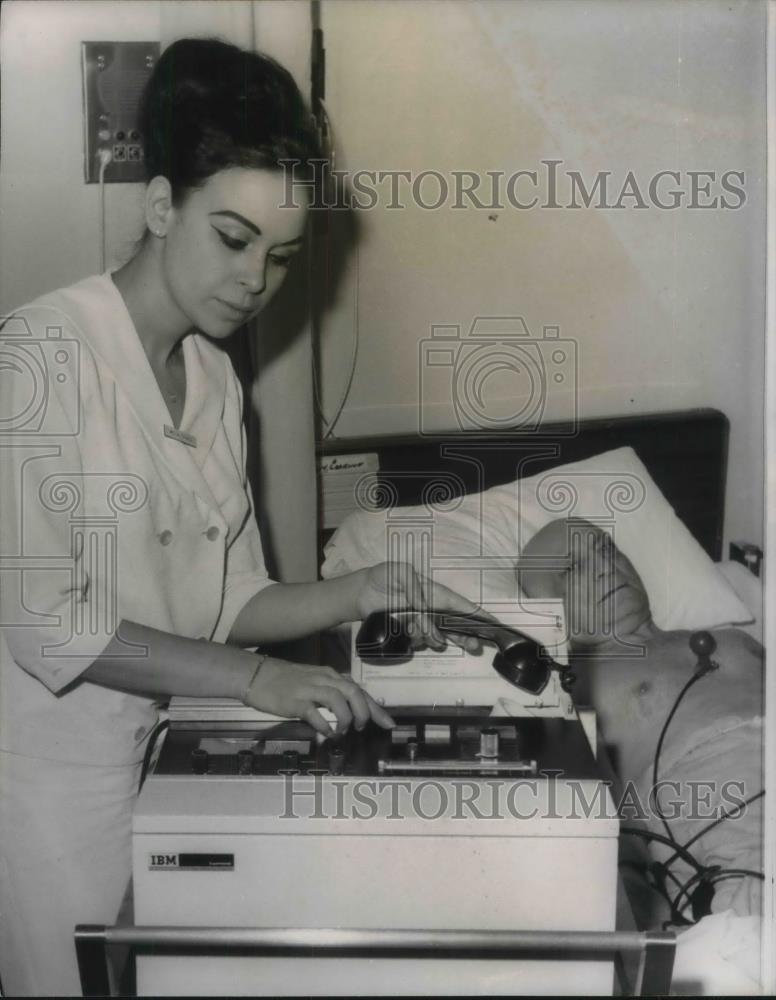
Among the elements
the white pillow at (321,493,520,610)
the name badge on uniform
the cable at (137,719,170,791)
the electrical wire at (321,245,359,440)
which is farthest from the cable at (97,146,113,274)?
the cable at (137,719,170,791)

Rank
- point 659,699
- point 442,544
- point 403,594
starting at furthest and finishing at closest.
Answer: point 659,699, point 442,544, point 403,594

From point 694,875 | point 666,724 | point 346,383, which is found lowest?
point 694,875

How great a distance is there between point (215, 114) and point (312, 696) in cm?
73

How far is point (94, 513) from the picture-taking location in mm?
1277

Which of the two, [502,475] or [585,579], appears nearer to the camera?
[502,475]

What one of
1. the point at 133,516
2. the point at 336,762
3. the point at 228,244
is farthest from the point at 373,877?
the point at 228,244

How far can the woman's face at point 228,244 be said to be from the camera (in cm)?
127

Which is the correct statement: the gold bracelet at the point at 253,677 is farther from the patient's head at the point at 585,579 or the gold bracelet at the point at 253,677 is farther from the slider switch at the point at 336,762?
the patient's head at the point at 585,579

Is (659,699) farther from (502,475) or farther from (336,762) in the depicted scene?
(336,762)

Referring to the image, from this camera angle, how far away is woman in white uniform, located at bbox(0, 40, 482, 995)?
4.08 feet

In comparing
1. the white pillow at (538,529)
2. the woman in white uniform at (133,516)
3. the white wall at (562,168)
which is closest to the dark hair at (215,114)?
the woman in white uniform at (133,516)

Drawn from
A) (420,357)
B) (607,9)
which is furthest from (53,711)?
(607,9)

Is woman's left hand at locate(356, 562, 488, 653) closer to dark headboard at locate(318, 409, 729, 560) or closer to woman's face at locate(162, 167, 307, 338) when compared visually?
dark headboard at locate(318, 409, 729, 560)

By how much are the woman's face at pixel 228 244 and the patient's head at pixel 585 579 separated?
0.59 m
